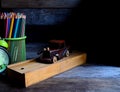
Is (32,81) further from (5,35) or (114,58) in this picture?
(114,58)

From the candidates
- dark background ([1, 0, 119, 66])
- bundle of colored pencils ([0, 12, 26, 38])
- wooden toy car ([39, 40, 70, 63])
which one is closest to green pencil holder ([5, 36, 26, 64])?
bundle of colored pencils ([0, 12, 26, 38])

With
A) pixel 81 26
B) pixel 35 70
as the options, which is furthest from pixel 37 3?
pixel 35 70

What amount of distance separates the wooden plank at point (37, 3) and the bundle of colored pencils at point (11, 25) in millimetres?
446

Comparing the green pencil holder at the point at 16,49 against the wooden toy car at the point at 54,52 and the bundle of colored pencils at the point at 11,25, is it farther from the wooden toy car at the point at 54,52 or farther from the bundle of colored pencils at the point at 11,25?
the wooden toy car at the point at 54,52

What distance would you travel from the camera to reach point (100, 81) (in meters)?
1.04

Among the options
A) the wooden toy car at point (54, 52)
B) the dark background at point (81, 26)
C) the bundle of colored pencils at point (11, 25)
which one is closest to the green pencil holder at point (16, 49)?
the bundle of colored pencils at point (11, 25)

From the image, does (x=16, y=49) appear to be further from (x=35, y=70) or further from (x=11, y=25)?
(x=35, y=70)

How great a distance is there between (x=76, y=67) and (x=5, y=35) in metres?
0.47

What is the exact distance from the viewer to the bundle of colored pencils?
3.78 feet

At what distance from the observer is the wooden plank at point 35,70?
0.98 meters

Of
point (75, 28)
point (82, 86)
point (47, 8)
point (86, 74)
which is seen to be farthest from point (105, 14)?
point (82, 86)

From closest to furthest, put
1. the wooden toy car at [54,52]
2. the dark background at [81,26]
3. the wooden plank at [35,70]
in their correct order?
the wooden plank at [35,70] → the wooden toy car at [54,52] → the dark background at [81,26]

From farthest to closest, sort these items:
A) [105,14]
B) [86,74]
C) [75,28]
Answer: [75,28] → [105,14] → [86,74]

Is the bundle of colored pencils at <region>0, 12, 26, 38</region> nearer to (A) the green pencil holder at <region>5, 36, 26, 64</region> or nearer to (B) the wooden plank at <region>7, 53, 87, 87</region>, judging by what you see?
(A) the green pencil holder at <region>5, 36, 26, 64</region>
